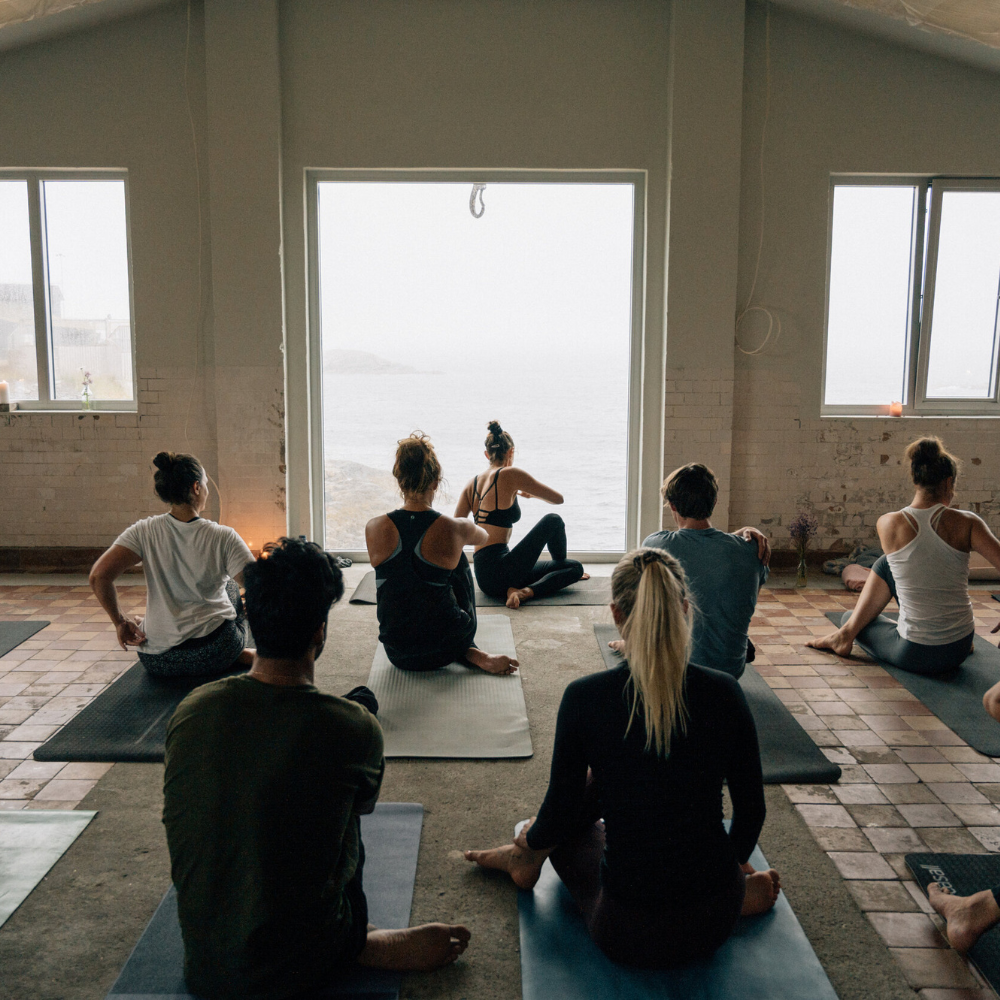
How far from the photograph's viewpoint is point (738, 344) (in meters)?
5.84

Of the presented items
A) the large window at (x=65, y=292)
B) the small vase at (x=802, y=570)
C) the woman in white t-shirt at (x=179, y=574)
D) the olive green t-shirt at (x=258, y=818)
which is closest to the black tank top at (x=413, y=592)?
the woman in white t-shirt at (x=179, y=574)

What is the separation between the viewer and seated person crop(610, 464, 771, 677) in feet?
10.6

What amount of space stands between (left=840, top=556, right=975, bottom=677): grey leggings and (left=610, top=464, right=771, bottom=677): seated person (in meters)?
1.06

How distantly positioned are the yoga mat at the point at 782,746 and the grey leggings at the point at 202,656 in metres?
1.74

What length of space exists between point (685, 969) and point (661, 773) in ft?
1.80

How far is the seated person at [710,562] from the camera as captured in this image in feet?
10.6

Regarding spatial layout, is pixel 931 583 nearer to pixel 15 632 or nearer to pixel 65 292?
pixel 15 632

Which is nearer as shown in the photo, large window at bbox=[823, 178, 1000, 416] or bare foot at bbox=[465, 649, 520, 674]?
bare foot at bbox=[465, 649, 520, 674]

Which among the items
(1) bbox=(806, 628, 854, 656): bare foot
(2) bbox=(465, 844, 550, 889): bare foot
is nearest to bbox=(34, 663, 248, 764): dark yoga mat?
(2) bbox=(465, 844, 550, 889): bare foot

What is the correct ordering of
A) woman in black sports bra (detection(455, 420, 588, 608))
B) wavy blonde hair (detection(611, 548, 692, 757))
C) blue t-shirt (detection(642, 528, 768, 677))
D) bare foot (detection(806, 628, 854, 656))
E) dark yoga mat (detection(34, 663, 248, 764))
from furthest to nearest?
woman in black sports bra (detection(455, 420, 588, 608)) → bare foot (detection(806, 628, 854, 656)) → blue t-shirt (detection(642, 528, 768, 677)) → dark yoga mat (detection(34, 663, 248, 764)) → wavy blonde hair (detection(611, 548, 692, 757))

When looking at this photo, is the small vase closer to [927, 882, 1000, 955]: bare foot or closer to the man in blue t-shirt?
the man in blue t-shirt

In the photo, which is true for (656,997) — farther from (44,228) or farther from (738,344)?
(44,228)

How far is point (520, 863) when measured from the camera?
92.0 inches

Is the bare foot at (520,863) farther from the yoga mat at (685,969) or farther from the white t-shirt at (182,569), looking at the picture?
the white t-shirt at (182,569)
